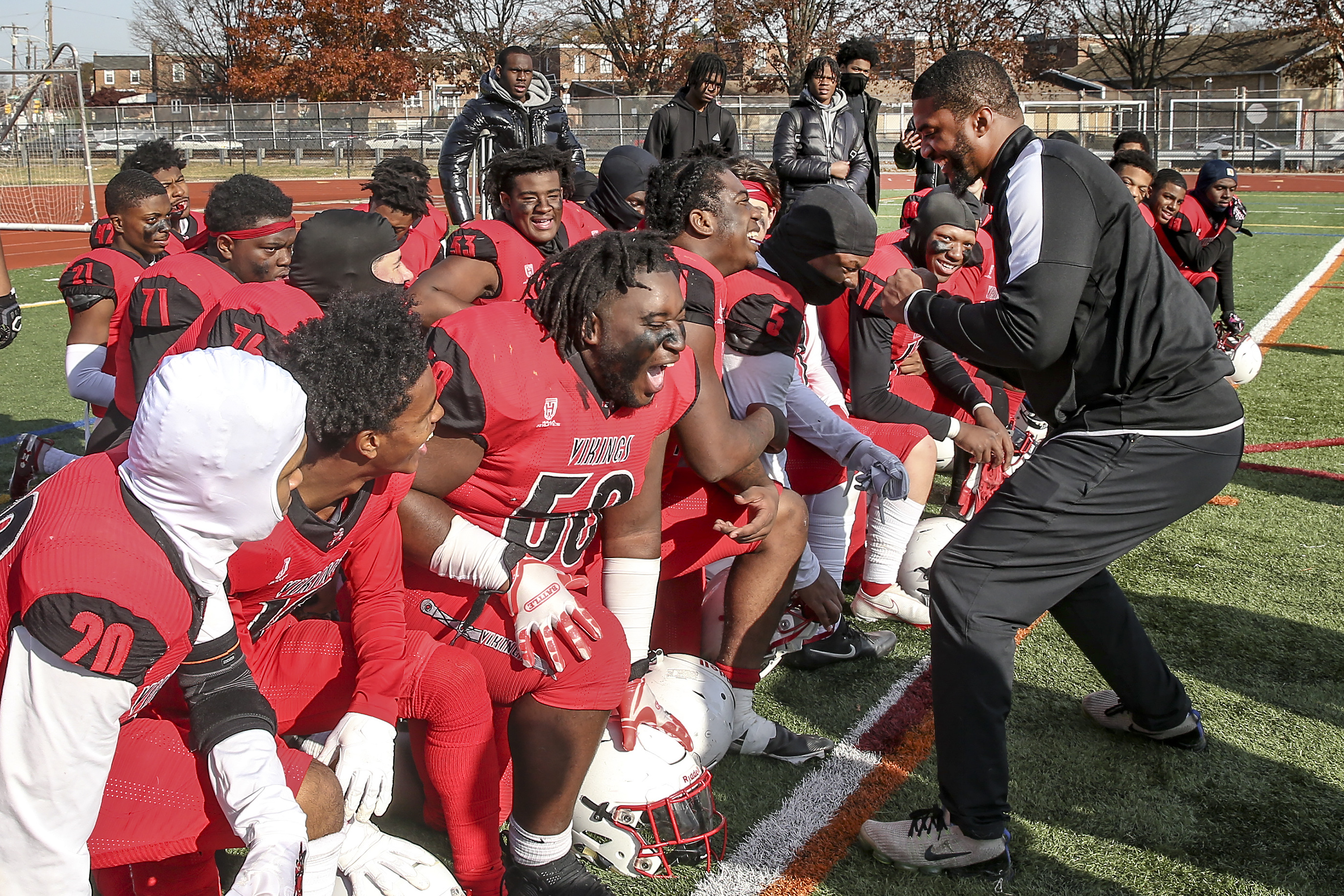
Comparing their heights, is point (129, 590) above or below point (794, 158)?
below

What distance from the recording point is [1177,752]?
3506mm

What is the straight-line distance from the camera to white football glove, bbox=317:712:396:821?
238 centimetres

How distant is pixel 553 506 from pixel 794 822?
116cm

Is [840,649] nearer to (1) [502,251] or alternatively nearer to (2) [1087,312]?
(2) [1087,312]

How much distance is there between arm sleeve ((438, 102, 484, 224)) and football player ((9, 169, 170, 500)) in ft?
6.24

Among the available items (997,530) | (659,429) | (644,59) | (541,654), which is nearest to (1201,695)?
(997,530)

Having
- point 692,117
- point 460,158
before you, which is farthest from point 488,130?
point 692,117

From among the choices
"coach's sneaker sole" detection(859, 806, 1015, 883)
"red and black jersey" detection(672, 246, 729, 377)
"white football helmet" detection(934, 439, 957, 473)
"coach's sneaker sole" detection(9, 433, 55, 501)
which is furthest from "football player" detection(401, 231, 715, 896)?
"coach's sneaker sole" detection(9, 433, 55, 501)

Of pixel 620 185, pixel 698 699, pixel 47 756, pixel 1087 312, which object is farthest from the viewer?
pixel 620 185

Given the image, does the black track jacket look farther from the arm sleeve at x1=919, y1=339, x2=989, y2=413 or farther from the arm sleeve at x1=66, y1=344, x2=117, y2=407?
the arm sleeve at x1=66, y1=344, x2=117, y2=407

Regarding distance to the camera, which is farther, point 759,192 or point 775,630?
point 759,192

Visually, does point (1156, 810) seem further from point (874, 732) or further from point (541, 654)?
point (541, 654)

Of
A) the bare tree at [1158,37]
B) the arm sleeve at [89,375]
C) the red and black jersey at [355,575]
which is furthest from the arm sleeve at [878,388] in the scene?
the bare tree at [1158,37]

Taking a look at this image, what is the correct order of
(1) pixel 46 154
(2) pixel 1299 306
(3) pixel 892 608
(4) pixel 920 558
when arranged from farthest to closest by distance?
(1) pixel 46 154 < (2) pixel 1299 306 < (4) pixel 920 558 < (3) pixel 892 608
